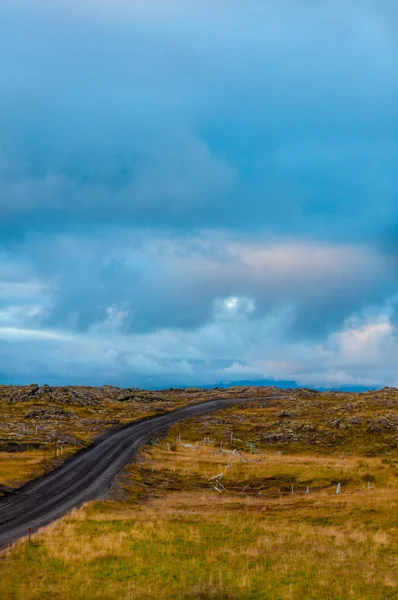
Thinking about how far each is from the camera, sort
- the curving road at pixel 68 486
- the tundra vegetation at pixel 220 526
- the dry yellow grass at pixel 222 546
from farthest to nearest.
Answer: the curving road at pixel 68 486, the tundra vegetation at pixel 220 526, the dry yellow grass at pixel 222 546

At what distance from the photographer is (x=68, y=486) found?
57.3 meters

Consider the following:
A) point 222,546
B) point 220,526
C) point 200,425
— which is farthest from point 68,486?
point 200,425

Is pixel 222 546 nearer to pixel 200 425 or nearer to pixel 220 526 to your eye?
pixel 220 526

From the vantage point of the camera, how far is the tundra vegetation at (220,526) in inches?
1061

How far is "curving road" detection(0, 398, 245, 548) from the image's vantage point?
42.1m

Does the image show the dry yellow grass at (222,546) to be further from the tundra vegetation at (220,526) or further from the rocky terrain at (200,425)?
the rocky terrain at (200,425)

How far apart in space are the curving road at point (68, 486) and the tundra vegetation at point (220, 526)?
2.00m

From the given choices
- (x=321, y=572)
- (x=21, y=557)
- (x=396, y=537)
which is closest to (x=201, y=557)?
(x=321, y=572)

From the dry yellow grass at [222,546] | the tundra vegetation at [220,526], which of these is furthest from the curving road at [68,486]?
the dry yellow grass at [222,546]

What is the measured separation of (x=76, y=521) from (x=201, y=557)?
13.3m

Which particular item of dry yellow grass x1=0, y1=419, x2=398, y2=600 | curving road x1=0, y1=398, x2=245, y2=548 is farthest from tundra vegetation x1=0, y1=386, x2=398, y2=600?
curving road x1=0, y1=398, x2=245, y2=548

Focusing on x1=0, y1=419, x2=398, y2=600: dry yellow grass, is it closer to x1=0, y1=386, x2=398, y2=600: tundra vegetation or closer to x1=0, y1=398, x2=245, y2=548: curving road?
x1=0, y1=386, x2=398, y2=600: tundra vegetation

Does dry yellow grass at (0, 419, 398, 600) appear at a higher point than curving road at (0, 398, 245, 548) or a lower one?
higher

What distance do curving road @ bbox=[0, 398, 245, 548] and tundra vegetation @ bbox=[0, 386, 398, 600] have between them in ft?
6.55
